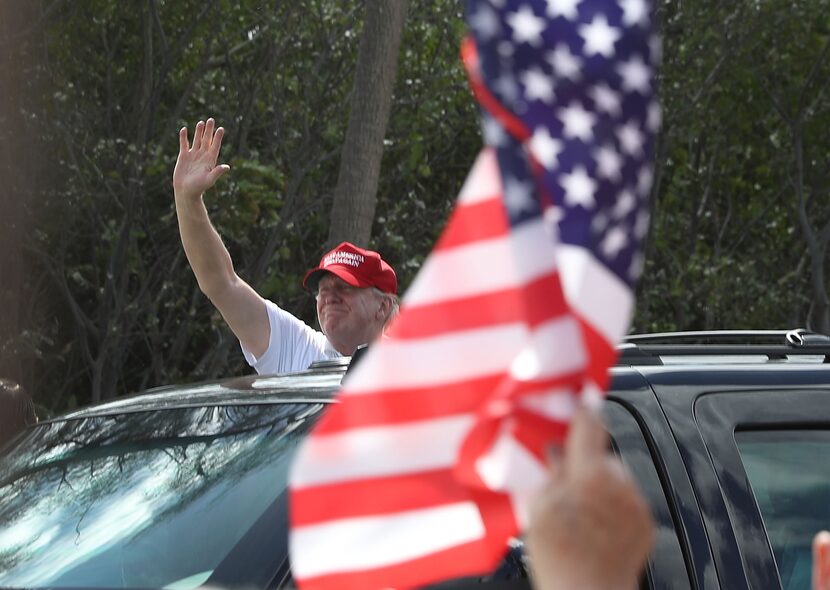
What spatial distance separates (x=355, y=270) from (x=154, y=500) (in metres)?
2.35

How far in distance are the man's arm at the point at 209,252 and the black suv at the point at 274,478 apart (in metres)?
1.46

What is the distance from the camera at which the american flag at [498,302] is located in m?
1.72

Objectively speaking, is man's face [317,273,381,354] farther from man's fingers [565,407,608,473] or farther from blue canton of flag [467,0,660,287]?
man's fingers [565,407,608,473]

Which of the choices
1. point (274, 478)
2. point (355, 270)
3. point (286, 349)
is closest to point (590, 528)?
point (274, 478)

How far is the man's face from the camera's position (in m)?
5.13

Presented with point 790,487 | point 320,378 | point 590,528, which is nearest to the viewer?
point 590,528

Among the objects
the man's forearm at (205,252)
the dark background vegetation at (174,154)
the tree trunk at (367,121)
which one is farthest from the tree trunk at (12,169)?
the man's forearm at (205,252)

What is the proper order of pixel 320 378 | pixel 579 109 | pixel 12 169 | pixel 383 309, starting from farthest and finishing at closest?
pixel 12 169 < pixel 383 309 < pixel 320 378 < pixel 579 109

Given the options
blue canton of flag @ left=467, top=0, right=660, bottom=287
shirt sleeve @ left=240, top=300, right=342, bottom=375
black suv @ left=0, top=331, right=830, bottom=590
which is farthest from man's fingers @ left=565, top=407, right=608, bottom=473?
shirt sleeve @ left=240, top=300, right=342, bottom=375

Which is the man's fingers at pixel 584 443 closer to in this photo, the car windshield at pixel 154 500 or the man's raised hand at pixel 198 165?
the car windshield at pixel 154 500

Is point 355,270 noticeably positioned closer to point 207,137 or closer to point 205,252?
point 205,252

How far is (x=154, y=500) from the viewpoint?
9.81 ft

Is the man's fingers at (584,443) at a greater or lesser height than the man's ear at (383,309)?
greater

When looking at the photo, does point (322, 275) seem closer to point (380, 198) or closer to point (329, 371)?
point (329, 371)
